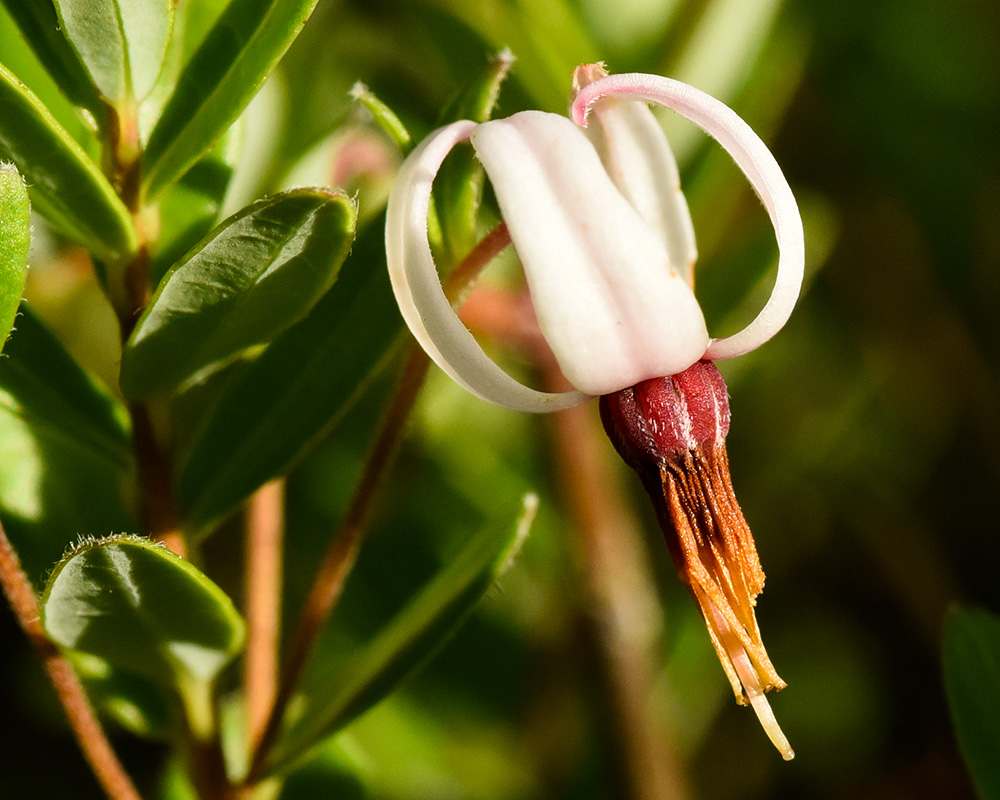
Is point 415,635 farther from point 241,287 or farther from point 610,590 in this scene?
point 610,590

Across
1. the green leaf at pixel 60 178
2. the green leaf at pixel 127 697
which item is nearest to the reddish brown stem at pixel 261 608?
the green leaf at pixel 127 697

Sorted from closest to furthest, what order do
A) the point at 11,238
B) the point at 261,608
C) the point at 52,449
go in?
the point at 11,238 < the point at 52,449 < the point at 261,608

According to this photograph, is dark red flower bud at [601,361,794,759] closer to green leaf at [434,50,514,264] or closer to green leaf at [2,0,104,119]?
green leaf at [434,50,514,264]

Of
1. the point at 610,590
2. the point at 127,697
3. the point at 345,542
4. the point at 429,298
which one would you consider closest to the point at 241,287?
the point at 429,298

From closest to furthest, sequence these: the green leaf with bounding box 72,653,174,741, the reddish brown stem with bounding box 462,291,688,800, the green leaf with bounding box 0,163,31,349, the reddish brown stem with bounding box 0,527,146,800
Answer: the green leaf with bounding box 0,163,31,349, the reddish brown stem with bounding box 0,527,146,800, the green leaf with bounding box 72,653,174,741, the reddish brown stem with bounding box 462,291,688,800

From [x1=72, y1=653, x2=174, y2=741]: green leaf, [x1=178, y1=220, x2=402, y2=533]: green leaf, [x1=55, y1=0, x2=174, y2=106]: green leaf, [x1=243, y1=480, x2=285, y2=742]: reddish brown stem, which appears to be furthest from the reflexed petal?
[x1=72, y1=653, x2=174, y2=741]: green leaf

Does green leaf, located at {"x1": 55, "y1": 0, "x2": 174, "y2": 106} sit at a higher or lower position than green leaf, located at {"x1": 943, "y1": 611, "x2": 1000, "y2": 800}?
higher

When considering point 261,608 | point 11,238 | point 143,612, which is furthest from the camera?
point 261,608

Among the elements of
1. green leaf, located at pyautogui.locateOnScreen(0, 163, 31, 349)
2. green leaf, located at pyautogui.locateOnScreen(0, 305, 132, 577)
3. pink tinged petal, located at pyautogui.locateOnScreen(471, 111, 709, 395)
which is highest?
pink tinged petal, located at pyautogui.locateOnScreen(471, 111, 709, 395)
